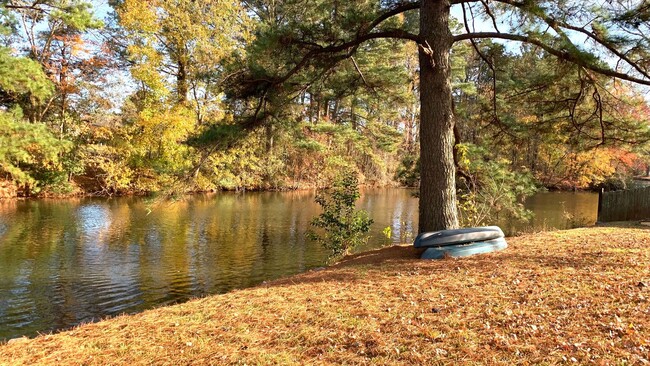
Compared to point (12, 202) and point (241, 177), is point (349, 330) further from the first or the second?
point (241, 177)

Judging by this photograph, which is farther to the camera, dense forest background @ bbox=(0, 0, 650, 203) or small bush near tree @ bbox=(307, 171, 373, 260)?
small bush near tree @ bbox=(307, 171, 373, 260)

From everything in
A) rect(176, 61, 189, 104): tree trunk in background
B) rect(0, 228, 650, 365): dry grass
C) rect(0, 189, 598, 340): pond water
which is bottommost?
rect(0, 189, 598, 340): pond water

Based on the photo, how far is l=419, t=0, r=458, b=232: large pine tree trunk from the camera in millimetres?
6586

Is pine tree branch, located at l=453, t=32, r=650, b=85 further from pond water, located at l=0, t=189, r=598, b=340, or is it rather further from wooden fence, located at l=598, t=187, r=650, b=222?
wooden fence, located at l=598, t=187, r=650, b=222

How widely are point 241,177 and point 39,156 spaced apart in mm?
11165

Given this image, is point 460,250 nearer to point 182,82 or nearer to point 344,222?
point 344,222

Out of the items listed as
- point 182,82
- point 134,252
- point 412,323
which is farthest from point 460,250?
point 182,82

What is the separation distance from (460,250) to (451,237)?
0.23m

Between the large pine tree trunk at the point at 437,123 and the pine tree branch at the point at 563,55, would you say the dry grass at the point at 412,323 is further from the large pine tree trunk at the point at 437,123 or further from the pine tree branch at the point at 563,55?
the pine tree branch at the point at 563,55

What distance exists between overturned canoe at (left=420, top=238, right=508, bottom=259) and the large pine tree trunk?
0.60 metres

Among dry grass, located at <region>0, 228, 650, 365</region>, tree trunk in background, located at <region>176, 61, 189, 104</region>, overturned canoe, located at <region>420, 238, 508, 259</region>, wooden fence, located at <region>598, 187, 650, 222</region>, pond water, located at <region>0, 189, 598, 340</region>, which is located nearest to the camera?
dry grass, located at <region>0, 228, 650, 365</region>

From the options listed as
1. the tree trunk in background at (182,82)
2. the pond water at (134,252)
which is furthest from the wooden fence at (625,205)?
the tree trunk in background at (182,82)

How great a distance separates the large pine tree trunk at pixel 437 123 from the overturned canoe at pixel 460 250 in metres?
0.60

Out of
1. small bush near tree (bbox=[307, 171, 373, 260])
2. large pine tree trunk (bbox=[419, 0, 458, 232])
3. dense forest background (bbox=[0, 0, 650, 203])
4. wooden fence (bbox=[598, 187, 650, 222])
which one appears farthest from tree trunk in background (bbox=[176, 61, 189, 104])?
wooden fence (bbox=[598, 187, 650, 222])
